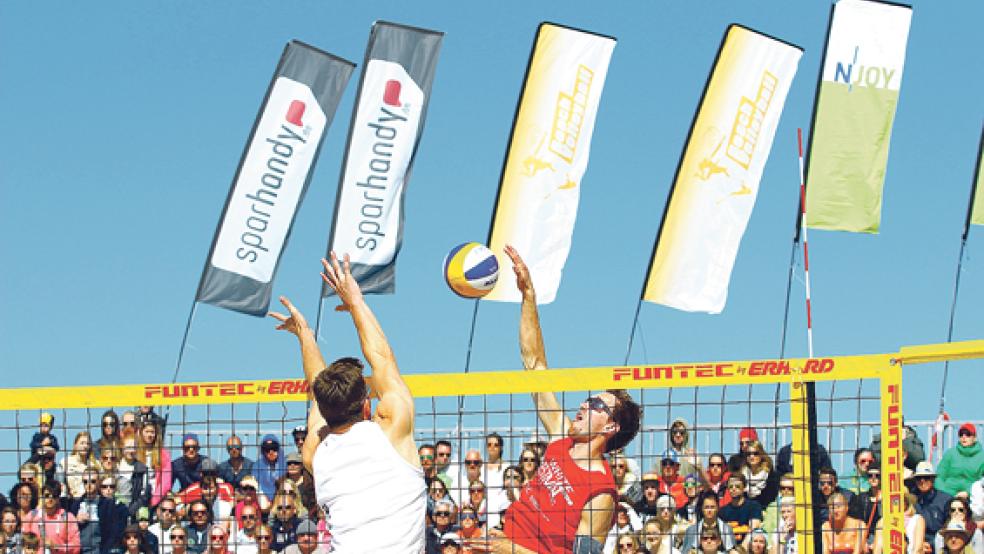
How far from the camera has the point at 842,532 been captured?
865 centimetres

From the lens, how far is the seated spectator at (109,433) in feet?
37.5

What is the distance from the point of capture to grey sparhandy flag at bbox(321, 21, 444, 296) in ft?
59.8

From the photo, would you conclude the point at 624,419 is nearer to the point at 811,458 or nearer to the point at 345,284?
the point at 811,458

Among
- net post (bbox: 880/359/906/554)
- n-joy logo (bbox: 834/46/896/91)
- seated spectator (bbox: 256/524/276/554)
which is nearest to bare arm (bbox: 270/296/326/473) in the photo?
net post (bbox: 880/359/906/554)

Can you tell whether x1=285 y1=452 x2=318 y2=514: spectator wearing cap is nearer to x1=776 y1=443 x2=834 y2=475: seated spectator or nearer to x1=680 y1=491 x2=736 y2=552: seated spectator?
x1=680 y1=491 x2=736 y2=552: seated spectator

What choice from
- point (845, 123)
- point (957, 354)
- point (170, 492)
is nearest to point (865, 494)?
Answer: point (957, 354)

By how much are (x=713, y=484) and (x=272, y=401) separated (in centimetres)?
431

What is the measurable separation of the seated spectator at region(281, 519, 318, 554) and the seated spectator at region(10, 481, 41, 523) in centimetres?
261

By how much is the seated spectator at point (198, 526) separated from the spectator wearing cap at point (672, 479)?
3.57 m

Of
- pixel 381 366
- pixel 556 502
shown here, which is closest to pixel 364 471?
pixel 381 366

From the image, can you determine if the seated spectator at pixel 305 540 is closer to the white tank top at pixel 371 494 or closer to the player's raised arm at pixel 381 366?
the player's raised arm at pixel 381 366

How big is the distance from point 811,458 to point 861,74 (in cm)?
1129

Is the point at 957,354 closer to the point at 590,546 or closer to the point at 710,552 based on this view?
the point at 590,546

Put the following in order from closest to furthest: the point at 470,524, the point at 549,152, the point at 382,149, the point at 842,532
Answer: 1. the point at 842,532
2. the point at 470,524
3. the point at 549,152
4. the point at 382,149
